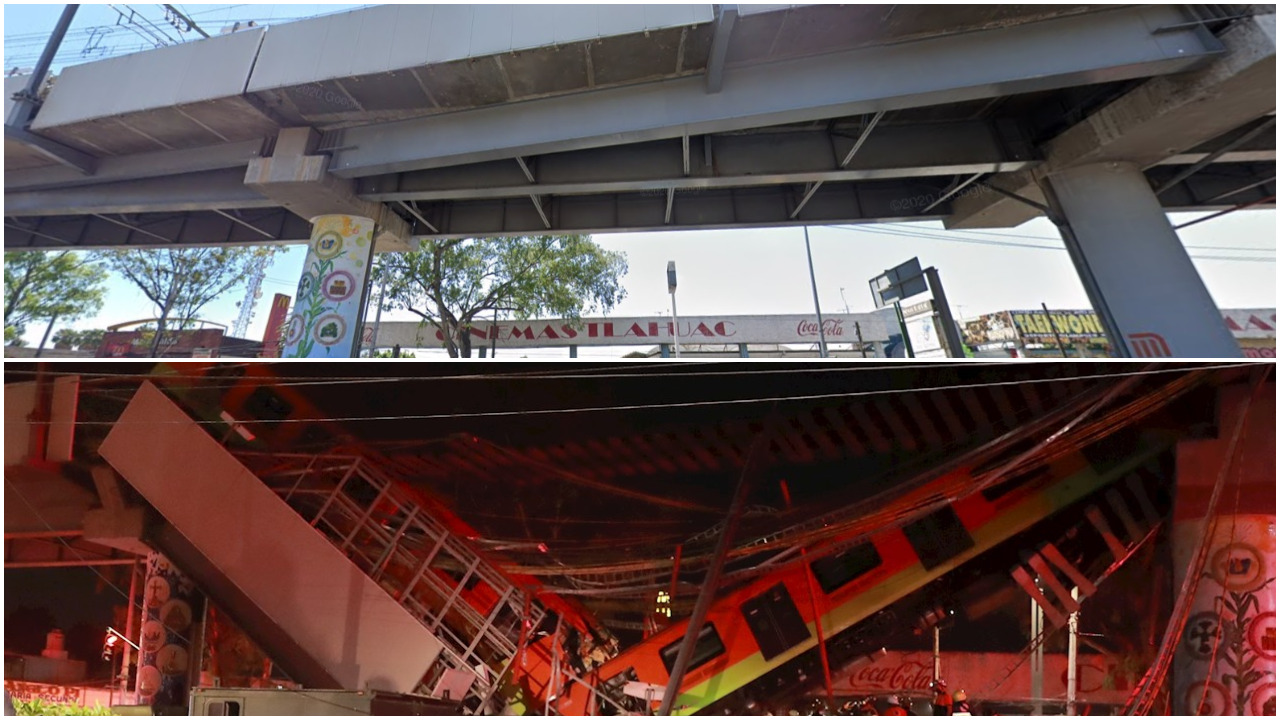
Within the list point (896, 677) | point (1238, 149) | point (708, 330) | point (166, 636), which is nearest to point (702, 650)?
point (896, 677)

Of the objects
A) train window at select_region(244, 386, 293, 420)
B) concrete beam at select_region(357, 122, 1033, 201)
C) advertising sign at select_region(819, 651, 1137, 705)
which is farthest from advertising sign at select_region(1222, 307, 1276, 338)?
train window at select_region(244, 386, 293, 420)

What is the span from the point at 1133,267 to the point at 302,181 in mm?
6791

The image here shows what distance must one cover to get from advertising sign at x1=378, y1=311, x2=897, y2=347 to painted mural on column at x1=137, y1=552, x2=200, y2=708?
189 centimetres

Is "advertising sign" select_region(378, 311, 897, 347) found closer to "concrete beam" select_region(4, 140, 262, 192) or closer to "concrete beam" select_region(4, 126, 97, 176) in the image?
"concrete beam" select_region(4, 140, 262, 192)

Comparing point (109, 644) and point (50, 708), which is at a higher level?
point (109, 644)

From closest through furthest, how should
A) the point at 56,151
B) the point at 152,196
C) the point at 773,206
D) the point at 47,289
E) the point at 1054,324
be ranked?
the point at 1054,324
the point at 47,289
the point at 56,151
the point at 773,206
the point at 152,196

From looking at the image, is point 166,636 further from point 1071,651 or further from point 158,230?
point 158,230

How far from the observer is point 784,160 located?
501 centimetres

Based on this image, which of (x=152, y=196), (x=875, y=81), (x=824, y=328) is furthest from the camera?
(x=152, y=196)

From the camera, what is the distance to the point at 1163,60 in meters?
3.99

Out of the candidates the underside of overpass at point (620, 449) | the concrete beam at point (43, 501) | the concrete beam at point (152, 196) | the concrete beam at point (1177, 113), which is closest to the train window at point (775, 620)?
the underside of overpass at point (620, 449)

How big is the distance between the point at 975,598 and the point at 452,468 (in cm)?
244

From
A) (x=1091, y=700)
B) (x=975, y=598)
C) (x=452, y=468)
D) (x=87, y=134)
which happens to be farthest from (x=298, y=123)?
(x=1091, y=700)

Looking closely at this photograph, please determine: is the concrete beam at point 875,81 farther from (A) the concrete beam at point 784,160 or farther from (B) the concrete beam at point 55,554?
(B) the concrete beam at point 55,554
